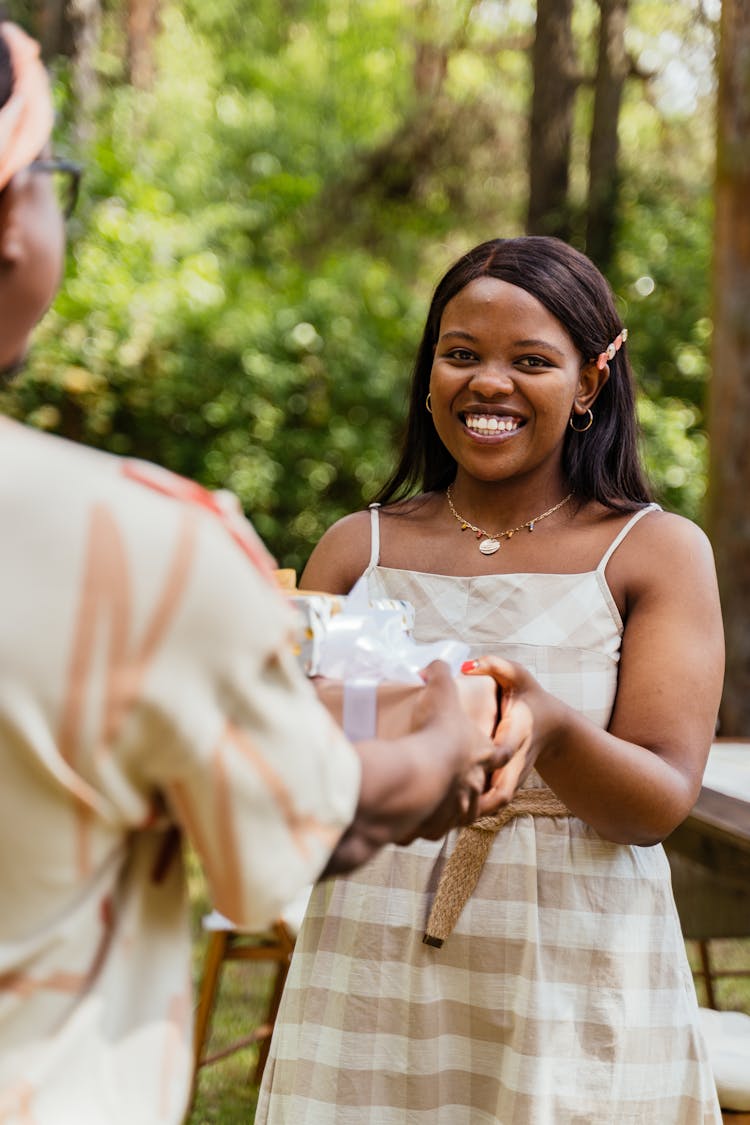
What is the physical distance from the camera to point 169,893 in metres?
1.22

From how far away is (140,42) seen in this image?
16891mm

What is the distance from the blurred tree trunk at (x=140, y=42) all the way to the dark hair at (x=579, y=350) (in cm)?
1524

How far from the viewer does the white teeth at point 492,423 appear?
2.26m

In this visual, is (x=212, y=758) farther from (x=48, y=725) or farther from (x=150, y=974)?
(x=150, y=974)

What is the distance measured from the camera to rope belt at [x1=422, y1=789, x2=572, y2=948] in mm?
2150

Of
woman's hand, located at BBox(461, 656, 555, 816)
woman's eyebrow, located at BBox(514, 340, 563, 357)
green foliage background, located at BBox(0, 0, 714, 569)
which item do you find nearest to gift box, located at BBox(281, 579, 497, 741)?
woman's hand, located at BBox(461, 656, 555, 816)

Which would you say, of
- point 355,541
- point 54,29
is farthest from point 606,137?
point 355,541

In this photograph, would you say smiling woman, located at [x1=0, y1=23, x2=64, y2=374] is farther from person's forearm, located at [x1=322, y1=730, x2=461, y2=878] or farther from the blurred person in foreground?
person's forearm, located at [x1=322, y1=730, x2=461, y2=878]

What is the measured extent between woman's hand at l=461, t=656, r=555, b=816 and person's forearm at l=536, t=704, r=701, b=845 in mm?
73

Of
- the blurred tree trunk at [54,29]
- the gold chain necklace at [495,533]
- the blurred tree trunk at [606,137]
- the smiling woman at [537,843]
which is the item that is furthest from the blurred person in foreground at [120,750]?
the blurred tree trunk at [606,137]

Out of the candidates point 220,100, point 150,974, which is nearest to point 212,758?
point 150,974

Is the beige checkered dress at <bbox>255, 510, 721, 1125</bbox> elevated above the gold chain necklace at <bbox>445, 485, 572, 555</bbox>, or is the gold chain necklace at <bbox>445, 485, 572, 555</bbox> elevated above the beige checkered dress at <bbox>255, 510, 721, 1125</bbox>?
the gold chain necklace at <bbox>445, 485, 572, 555</bbox>

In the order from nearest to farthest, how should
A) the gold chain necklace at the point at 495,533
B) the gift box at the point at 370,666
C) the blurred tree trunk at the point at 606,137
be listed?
1. the gift box at the point at 370,666
2. the gold chain necklace at the point at 495,533
3. the blurred tree trunk at the point at 606,137

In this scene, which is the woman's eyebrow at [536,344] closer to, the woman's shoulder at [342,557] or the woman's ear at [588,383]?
the woman's ear at [588,383]
